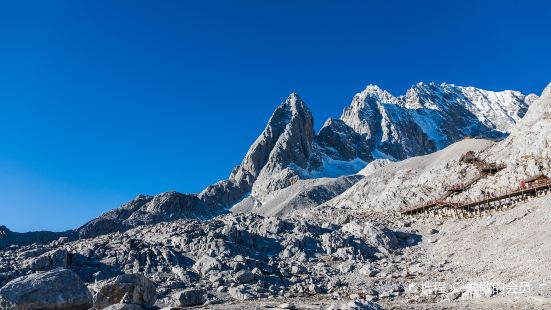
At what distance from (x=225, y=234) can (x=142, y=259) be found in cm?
1078

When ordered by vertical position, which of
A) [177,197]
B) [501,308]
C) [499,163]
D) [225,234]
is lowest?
[501,308]

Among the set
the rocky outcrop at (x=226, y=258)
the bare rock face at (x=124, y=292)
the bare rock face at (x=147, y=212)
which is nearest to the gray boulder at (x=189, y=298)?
the rocky outcrop at (x=226, y=258)

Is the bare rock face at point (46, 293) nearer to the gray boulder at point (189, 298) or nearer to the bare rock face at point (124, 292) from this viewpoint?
the bare rock face at point (124, 292)

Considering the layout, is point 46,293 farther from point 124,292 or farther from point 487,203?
point 487,203

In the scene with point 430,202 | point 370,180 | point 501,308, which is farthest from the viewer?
point 370,180

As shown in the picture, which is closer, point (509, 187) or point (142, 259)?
point (142, 259)

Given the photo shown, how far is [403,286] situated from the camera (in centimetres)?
3334

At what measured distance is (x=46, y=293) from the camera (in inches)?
711

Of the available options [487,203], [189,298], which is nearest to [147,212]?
[487,203]

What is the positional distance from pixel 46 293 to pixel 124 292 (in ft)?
14.9

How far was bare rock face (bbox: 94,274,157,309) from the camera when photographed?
70.6 ft

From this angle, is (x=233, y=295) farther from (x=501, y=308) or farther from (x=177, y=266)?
(x=501, y=308)

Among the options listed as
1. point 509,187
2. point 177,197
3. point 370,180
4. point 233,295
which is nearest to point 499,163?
point 509,187

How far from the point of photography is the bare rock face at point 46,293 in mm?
17547
